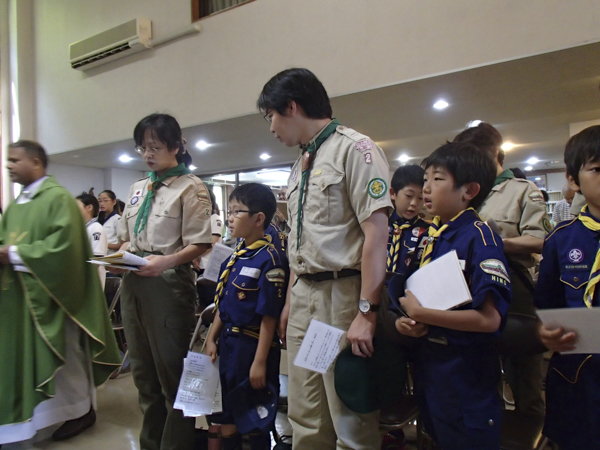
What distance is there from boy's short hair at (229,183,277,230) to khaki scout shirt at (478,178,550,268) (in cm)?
87

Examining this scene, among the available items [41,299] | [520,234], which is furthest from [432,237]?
[41,299]

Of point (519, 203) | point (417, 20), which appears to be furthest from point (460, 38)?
point (519, 203)

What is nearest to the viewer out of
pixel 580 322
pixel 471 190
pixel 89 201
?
pixel 580 322

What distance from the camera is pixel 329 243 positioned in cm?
121

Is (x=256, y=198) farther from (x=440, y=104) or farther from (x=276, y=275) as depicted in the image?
(x=440, y=104)

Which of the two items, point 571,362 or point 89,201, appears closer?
point 571,362

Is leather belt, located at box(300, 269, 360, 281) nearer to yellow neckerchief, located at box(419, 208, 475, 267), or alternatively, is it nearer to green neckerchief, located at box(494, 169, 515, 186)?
yellow neckerchief, located at box(419, 208, 475, 267)

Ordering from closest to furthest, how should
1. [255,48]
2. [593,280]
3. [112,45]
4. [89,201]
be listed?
1. [593,280]
2. [89,201]
3. [255,48]
4. [112,45]

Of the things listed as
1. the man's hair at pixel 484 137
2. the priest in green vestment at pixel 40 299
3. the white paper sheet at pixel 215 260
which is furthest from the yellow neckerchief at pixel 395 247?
the priest in green vestment at pixel 40 299

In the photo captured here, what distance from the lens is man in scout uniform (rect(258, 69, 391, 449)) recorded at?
3.82 ft

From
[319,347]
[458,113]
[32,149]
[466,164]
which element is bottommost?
[319,347]

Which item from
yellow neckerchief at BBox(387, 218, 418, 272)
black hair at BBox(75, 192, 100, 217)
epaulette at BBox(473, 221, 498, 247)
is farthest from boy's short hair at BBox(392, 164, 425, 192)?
black hair at BBox(75, 192, 100, 217)

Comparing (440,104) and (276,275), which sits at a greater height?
(440,104)

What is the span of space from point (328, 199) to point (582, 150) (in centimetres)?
69
